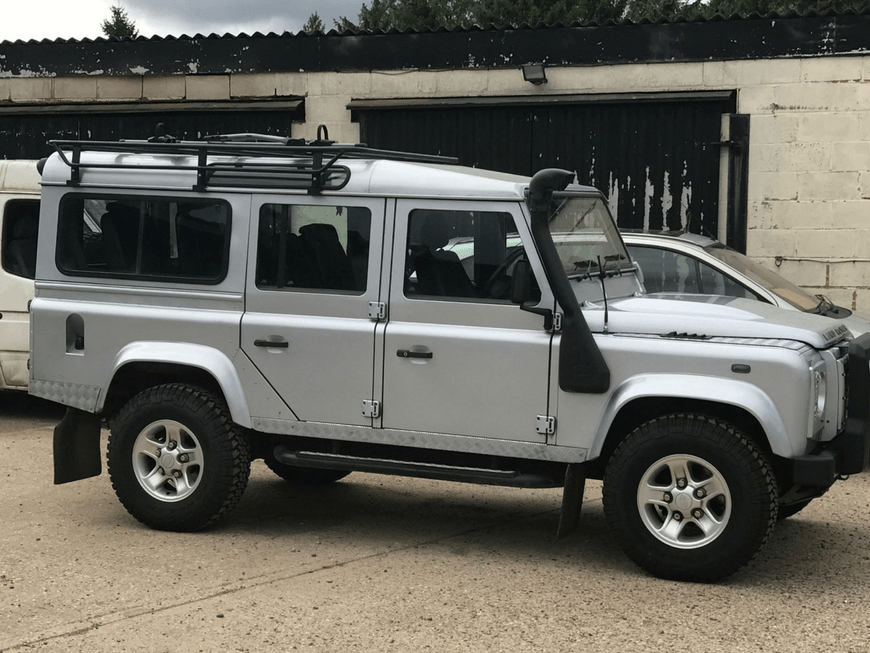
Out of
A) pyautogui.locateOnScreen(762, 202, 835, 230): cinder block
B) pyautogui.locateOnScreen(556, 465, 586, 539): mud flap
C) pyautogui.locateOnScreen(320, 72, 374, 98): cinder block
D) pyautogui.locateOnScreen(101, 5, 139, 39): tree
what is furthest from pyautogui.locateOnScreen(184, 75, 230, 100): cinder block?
pyautogui.locateOnScreen(101, 5, 139, 39): tree

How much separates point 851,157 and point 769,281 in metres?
4.14

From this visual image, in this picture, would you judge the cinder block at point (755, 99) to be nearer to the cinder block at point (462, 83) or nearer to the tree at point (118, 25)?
the cinder block at point (462, 83)

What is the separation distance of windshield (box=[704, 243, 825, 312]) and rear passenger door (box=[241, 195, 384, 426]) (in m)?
3.60

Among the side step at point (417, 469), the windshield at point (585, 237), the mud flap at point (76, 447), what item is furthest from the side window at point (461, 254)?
the mud flap at point (76, 447)

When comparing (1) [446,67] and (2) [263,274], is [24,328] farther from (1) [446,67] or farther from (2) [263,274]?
(1) [446,67]

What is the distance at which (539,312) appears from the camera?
595cm

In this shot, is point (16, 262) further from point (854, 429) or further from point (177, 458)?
point (854, 429)

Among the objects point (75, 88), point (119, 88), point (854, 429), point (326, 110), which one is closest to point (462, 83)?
point (326, 110)

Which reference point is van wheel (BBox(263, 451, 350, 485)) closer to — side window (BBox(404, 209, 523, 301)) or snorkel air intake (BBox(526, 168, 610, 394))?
side window (BBox(404, 209, 523, 301))

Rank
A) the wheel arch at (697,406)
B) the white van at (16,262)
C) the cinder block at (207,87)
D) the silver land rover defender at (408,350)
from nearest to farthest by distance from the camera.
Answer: the wheel arch at (697,406), the silver land rover defender at (408,350), the white van at (16,262), the cinder block at (207,87)

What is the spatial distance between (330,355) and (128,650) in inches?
84.9

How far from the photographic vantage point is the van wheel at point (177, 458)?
6543mm

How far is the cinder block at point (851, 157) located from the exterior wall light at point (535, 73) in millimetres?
3280

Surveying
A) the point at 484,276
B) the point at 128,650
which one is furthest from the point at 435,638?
the point at 484,276
